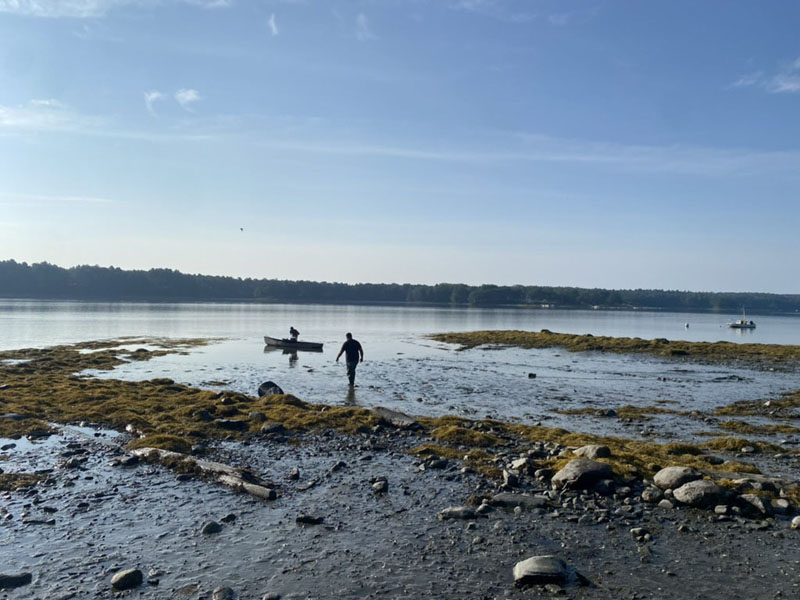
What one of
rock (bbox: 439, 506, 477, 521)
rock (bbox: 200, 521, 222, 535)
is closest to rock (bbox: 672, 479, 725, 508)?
rock (bbox: 439, 506, 477, 521)

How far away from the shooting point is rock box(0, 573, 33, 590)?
9.20m

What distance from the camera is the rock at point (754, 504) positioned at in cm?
1253

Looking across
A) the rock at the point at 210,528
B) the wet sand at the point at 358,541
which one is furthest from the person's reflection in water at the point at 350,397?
the rock at the point at 210,528

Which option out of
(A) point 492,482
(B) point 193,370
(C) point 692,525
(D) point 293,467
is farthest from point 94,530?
(B) point 193,370

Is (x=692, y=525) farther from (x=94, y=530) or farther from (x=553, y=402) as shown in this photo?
(x=553, y=402)

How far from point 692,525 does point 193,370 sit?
33974mm

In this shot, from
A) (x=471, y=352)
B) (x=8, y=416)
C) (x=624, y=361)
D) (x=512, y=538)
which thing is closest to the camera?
(x=512, y=538)

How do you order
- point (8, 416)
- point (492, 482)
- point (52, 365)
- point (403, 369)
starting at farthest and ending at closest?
point (403, 369), point (52, 365), point (8, 416), point (492, 482)

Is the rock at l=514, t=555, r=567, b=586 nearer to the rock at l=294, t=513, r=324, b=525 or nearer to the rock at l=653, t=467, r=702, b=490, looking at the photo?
the rock at l=294, t=513, r=324, b=525

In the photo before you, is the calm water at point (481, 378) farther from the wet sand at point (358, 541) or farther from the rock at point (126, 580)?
the rock at point (126, 580)

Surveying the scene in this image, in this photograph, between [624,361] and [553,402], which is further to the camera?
[624,361]

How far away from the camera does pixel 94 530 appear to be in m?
11.5

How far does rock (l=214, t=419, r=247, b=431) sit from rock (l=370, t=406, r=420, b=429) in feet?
15.2

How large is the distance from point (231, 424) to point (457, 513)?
34.5 feet
